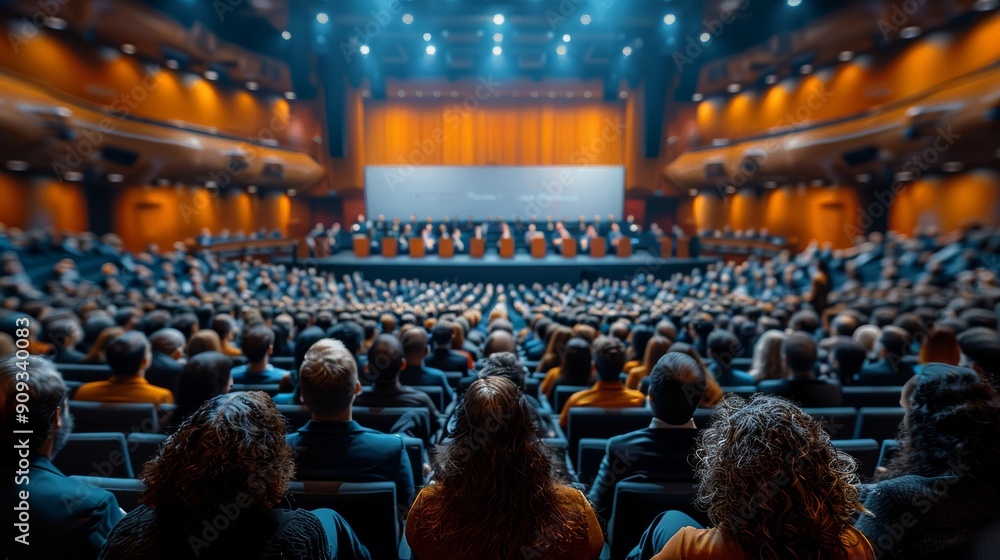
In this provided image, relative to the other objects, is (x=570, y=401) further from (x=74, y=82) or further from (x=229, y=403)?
(x=74, y=82)

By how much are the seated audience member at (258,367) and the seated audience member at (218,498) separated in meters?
2.24

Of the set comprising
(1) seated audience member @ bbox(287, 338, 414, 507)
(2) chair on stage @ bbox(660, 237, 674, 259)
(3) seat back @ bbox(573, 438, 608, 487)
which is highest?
(2) chair on stage @ bbox(660, 237, 674, 259)

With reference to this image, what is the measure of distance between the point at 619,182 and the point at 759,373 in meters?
16.7

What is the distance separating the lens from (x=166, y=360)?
3.51 metres

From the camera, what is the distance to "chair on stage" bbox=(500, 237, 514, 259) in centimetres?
1483

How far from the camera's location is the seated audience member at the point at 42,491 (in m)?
1.36

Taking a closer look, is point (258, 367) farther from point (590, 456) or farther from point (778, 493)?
point (778, 493)

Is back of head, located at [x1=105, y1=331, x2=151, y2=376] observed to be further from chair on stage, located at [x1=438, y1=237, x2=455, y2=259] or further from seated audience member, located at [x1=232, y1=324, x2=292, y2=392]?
chair on stage, located at [x1=438, y1=237, x2=455, y2=259]

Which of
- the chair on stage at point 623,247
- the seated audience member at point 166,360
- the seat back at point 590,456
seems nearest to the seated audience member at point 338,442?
the seat back at point 590,456

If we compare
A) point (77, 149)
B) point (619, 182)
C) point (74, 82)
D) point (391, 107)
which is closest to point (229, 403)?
point (77, 149)

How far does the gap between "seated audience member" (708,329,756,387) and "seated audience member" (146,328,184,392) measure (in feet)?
11.5

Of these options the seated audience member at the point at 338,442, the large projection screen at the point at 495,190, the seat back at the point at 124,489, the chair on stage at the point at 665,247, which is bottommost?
the seat back at the point at 124,489

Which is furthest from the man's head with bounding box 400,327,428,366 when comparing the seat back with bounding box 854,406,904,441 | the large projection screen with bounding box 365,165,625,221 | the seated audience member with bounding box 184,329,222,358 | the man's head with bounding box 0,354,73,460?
the large projection screen with bounding box 365,165,625,221

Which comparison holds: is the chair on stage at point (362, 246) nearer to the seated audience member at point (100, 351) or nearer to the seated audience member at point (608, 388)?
the seated audience member at point (100, 351)
